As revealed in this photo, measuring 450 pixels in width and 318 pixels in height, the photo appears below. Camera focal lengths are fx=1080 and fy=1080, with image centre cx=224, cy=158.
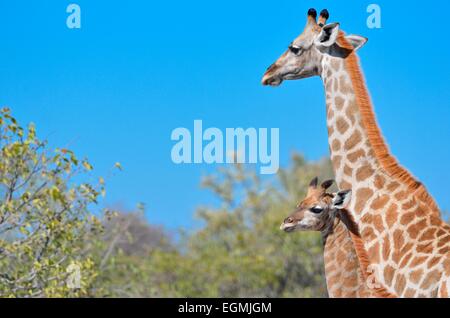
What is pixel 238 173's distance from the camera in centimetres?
4122

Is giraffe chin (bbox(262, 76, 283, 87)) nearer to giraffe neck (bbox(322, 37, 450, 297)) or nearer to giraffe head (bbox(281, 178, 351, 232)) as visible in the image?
giraffe neck (bbox(322, 37, 450, 297))

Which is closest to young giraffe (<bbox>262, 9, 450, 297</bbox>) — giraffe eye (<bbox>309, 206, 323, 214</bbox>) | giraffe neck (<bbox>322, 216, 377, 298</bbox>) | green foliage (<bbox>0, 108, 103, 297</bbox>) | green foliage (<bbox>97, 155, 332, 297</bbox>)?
giraffe neck (<bbox>322, 216, 377, 298</bbox>)

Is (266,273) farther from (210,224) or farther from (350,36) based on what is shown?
(350,36)

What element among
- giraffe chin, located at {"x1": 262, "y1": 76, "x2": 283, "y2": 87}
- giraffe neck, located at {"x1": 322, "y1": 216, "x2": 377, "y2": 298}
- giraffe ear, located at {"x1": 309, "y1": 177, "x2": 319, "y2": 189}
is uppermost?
giraffe chin, located at {"x1": 262, "y1": 76, "x2": 283, "y2": 87}

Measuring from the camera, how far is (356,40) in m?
10.6

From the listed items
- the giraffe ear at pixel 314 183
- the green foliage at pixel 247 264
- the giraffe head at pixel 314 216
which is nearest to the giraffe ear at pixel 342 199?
the giraffe head at pixel 314 216

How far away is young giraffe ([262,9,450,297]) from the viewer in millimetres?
8961

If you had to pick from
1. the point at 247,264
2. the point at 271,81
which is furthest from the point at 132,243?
the point at 271,81

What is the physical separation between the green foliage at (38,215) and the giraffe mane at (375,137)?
511 cm

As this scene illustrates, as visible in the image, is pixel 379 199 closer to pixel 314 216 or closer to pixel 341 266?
pixel 314 216

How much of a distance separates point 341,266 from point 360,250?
344mm
